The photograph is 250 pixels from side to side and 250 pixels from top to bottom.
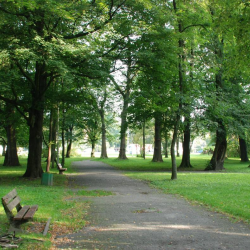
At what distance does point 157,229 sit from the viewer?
21.3 feet

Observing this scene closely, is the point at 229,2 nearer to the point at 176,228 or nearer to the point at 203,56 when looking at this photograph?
the point at 176,228

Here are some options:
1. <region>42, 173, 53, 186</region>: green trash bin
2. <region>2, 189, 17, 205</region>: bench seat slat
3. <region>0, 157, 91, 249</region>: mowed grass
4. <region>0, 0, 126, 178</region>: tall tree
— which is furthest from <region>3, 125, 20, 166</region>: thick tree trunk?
<region>2, 189, 17, 205</region>: bench seat slat

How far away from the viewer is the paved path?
548cm

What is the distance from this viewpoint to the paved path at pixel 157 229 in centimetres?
548

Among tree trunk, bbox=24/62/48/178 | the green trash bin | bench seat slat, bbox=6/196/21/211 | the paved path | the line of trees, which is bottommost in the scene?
the paved path

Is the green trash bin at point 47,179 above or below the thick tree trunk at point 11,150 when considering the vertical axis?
below

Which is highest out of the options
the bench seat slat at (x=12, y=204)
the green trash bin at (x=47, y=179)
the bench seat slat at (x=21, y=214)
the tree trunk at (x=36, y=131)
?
the tree trunk at (x=36, y=131)

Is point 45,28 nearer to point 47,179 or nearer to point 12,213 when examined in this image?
point 47,179

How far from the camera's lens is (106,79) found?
1602 cm

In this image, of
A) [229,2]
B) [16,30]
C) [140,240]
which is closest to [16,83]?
[16,30]

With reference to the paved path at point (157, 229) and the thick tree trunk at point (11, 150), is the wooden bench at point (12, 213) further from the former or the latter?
the thick tree trunk at point (11, 150)

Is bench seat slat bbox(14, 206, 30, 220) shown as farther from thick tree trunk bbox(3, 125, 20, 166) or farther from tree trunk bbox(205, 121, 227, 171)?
thick tree trunk bbox(3, 125, 20, 166)

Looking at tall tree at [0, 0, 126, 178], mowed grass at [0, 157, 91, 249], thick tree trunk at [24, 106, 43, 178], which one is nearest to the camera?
mowed grass at [0, 157, 91, 249]

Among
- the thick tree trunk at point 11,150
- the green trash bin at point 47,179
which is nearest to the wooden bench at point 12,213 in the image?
the green trash bin at point 47,179
